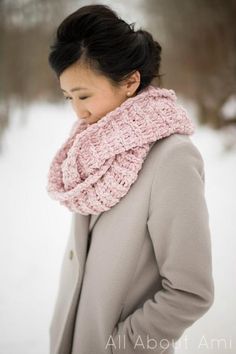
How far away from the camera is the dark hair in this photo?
0.77 m

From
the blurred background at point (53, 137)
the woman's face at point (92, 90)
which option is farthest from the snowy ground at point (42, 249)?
the woman's face at point (92, 90)

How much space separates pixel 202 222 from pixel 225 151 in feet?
10.8

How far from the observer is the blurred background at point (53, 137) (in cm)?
183

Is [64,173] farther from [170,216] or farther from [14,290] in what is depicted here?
[14,290]

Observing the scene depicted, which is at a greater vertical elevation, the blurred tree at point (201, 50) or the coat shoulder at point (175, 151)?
the blurred tree at point (201, 50)

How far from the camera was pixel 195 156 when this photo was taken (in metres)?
0.75

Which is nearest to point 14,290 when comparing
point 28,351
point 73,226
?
point 28,351

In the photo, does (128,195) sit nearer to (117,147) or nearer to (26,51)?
(117,147)

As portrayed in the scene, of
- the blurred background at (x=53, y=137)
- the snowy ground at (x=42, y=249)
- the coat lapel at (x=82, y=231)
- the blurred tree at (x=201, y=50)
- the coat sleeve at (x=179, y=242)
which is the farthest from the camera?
the blurred tree at (x=201, y=50)

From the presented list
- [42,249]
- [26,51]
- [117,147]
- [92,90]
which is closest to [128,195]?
[117,147]

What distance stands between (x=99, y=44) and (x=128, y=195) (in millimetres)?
334

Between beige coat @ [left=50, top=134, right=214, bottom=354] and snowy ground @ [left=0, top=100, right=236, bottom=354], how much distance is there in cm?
86

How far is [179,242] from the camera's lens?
73 cm

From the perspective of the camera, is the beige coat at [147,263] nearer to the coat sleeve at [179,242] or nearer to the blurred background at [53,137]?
the coat sleeve at [179,242]
